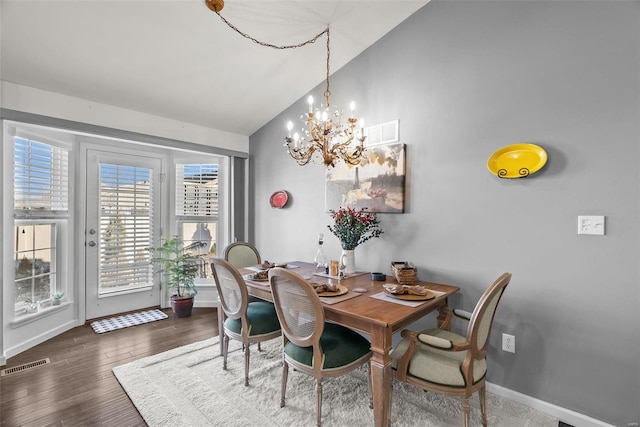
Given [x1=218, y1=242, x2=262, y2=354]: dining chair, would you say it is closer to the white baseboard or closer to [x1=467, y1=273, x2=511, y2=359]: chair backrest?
the white baseboard

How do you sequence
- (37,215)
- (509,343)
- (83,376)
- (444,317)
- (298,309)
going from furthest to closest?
(37,215)
(83,376)
(444,317)
(509,343)
(298,309)

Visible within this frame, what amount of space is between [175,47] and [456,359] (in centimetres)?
316

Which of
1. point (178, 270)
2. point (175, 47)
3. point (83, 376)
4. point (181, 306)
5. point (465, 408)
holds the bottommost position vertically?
point (83, 376)

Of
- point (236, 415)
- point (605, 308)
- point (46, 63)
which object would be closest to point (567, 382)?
point (605, 308)

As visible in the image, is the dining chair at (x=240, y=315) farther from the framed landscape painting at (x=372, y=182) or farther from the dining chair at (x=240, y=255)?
the framed landscape painting at (x=372, y=182)

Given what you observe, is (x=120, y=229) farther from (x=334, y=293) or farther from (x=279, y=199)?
(x=334, y=293)

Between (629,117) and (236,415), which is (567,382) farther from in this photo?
(236,415)

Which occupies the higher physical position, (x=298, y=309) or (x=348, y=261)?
(x=348, y=261)

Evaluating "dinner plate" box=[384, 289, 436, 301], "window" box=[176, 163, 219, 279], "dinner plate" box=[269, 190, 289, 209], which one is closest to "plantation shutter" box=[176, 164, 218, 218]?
"window" box=[176, 163, 219, 279]

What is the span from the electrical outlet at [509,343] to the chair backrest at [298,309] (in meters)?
1.40

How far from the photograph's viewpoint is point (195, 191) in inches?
175

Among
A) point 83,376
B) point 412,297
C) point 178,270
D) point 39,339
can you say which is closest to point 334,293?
point 412,297

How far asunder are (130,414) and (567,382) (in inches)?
114

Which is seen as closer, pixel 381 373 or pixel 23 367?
pixel 381 373
